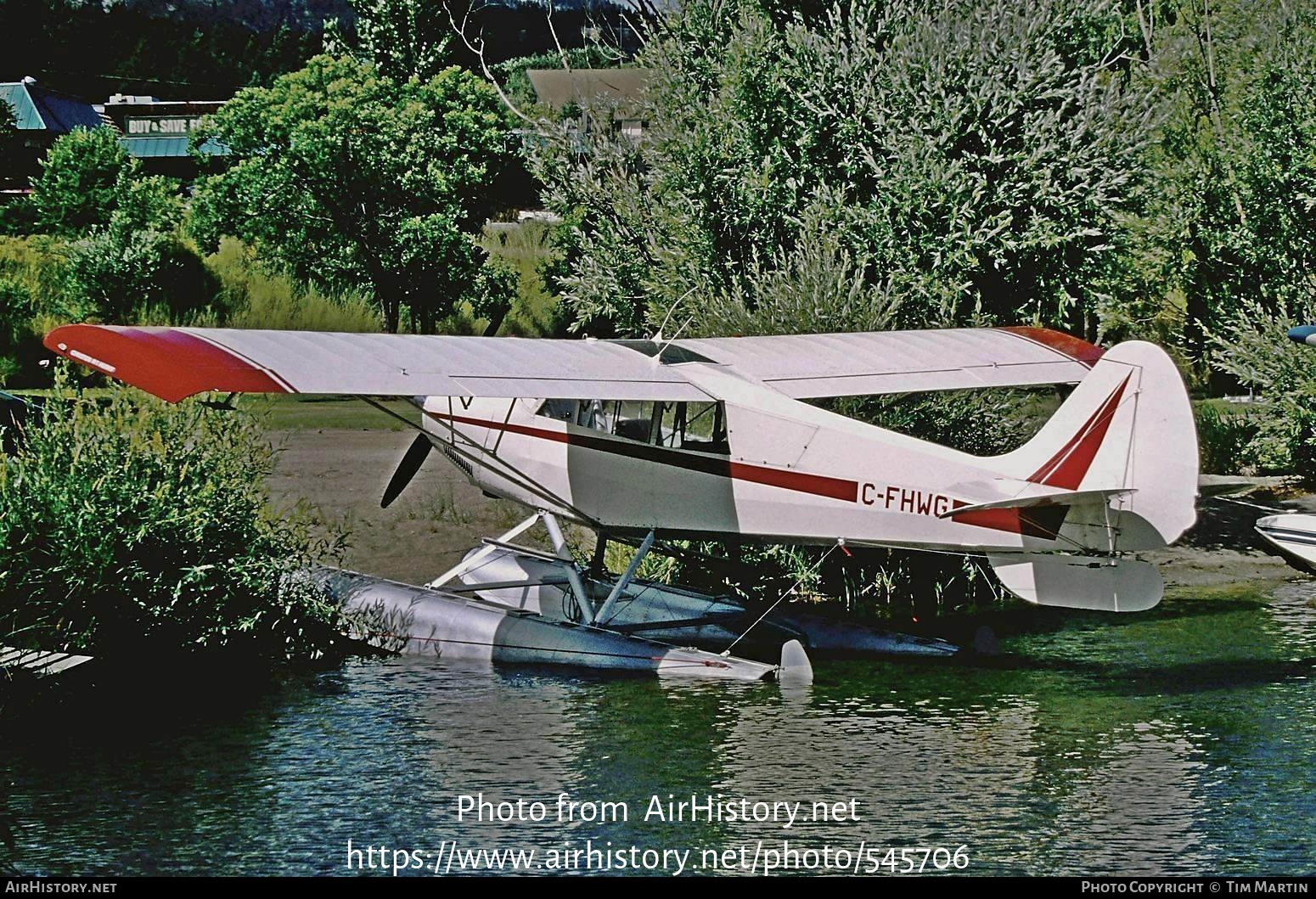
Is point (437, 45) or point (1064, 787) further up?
point (437, 45)

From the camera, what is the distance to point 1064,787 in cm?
806

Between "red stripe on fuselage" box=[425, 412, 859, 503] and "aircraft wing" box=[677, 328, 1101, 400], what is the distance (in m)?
0.95

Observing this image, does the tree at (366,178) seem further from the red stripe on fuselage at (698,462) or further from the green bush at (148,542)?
the green bush at (148,542)

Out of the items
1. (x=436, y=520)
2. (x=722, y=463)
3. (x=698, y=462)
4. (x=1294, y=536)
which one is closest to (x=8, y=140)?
(x=436, y=520)

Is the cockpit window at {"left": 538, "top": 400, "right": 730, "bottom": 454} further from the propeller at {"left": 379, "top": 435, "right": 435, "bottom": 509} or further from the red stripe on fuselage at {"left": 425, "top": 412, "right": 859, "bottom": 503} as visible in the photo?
the propeller at {"left": 379, "top": 435, "right": 435, "bottom": 509}

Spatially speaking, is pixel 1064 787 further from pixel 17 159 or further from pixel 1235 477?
pixel 17 159

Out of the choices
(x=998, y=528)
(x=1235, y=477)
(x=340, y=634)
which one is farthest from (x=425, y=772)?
(x=1235, y=477)

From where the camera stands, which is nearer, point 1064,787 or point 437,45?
point 1064,787

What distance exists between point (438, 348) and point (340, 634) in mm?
2397

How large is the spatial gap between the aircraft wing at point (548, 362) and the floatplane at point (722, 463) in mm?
23

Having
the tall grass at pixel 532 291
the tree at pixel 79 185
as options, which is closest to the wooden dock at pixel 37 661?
the tall grass at pixel 532 291

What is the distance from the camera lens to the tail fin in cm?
973

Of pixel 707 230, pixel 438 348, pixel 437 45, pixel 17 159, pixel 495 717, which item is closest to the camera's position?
pixel 495 717

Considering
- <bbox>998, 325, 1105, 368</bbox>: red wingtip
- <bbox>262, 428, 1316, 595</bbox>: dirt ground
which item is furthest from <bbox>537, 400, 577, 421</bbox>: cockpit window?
<bbox>998, 325, 1105, 368</bbox>: red wingtip
